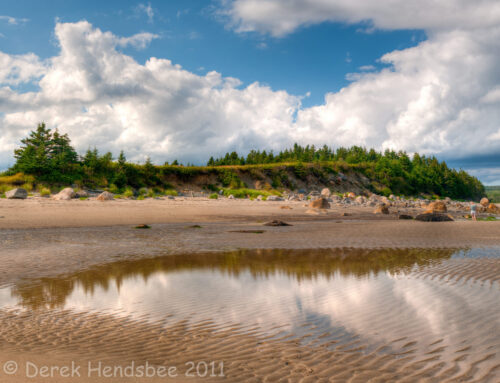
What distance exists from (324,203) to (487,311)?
90.4ft

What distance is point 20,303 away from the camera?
5.51 metres

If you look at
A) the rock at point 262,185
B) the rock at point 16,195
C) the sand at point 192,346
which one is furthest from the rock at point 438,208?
the rock at point 16,195

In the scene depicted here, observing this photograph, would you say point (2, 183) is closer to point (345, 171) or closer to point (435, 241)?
point (435, 241)

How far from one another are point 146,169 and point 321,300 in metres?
50.5

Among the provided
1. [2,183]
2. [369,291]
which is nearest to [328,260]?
[369,291]

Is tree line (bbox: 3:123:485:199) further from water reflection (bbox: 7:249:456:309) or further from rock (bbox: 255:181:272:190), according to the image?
water reflection (bbox: 7:249:456:309)

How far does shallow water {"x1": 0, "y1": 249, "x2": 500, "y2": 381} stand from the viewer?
397 centimetres

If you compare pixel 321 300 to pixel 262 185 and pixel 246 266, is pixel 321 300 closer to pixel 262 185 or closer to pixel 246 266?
pixel 246 266

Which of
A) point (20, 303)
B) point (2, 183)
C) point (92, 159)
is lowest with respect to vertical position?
point (20, 303)

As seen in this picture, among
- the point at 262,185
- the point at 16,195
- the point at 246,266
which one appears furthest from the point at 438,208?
the point at 16,195

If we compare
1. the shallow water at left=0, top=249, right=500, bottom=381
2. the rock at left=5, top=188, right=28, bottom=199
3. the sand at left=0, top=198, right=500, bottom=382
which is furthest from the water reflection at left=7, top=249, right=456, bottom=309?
the rock at left=5, top=188, right=28, bottom=199

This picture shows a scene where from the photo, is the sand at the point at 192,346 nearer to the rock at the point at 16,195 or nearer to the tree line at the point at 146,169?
the rock at the point at 16,195

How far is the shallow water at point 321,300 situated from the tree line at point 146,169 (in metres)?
36.9

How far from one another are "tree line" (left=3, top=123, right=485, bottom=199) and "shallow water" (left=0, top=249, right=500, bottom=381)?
3689cm
